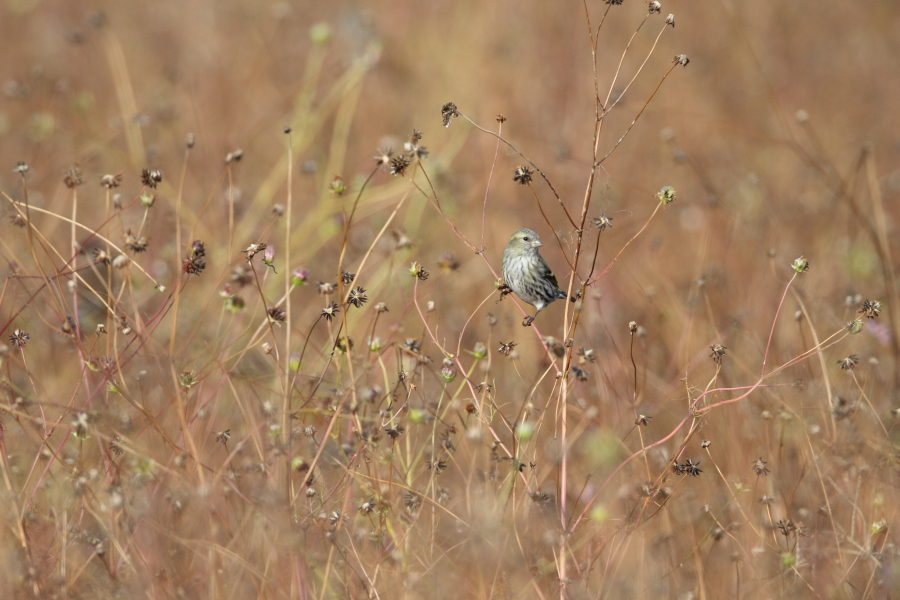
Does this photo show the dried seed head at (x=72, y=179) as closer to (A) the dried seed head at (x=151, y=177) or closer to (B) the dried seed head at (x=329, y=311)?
(A) the dried seed head at (x=151, y=177)

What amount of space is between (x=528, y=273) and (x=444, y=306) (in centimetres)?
216

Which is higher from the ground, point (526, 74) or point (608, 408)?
point (526, 74)

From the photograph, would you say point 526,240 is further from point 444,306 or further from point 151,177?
point 444,306

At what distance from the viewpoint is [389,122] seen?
22.5 ft

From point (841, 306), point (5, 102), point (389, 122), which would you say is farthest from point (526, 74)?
point (5, 102)

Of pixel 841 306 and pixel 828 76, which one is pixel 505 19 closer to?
pixel 828 76

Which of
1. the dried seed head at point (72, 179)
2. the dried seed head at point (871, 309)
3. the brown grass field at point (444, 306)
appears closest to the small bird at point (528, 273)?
the brown grass field at point (444, 306)

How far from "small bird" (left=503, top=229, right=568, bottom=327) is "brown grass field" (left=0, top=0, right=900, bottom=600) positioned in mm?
283

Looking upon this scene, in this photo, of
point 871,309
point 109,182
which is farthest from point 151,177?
point 871,309

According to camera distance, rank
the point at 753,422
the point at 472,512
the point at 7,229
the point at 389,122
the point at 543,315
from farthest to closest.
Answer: the point at 389,122, the point at 543,315, the point at 7,229, the point at 753,422, the point at 472,512

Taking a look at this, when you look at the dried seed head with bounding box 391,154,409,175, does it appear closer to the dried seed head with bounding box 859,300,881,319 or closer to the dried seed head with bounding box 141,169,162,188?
the dried seed head with bounding box 141,169,162,188

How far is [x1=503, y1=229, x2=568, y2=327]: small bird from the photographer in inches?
124

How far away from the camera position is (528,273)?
328 centimetres

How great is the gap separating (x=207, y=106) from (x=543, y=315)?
3.88m
